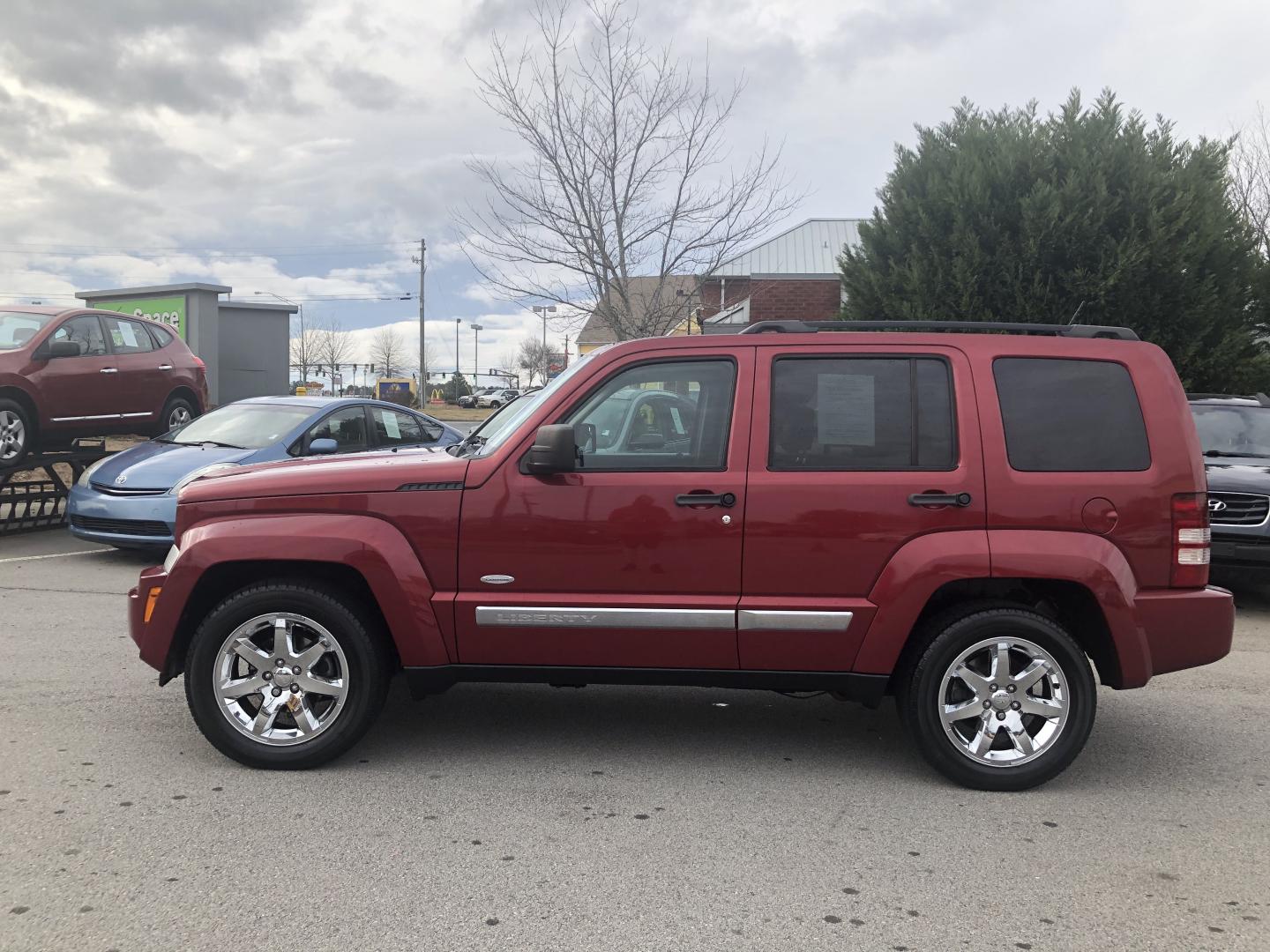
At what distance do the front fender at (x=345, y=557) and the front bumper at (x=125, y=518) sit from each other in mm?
4860

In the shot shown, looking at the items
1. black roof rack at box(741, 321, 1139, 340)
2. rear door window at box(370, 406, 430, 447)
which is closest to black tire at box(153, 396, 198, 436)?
rear door window at box(370, 406, 430, 447)

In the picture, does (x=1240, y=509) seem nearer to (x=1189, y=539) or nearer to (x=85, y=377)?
(x=1189, y=539)

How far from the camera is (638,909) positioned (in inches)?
120

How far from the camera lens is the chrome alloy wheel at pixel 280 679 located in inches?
163

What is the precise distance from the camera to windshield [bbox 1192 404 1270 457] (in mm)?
8453

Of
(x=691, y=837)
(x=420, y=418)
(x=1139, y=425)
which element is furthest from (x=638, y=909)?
(x=420, y=418)

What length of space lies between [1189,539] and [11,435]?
993 cm

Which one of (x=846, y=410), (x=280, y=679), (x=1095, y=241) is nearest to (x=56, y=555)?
(x=280, y=679)

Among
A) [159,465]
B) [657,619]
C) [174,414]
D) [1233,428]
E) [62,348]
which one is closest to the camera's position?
[657,619]

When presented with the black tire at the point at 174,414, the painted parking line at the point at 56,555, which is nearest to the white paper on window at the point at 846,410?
the painted parking line at the point at 56,555

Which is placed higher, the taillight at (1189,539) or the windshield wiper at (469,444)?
the windshield wiper at (469,444)

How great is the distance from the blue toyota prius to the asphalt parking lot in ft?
11.7

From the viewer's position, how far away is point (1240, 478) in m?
7.59

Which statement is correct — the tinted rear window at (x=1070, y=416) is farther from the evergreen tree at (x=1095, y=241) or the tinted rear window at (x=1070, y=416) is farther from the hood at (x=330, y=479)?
the evergreen tree at (x=1095, y=241)
